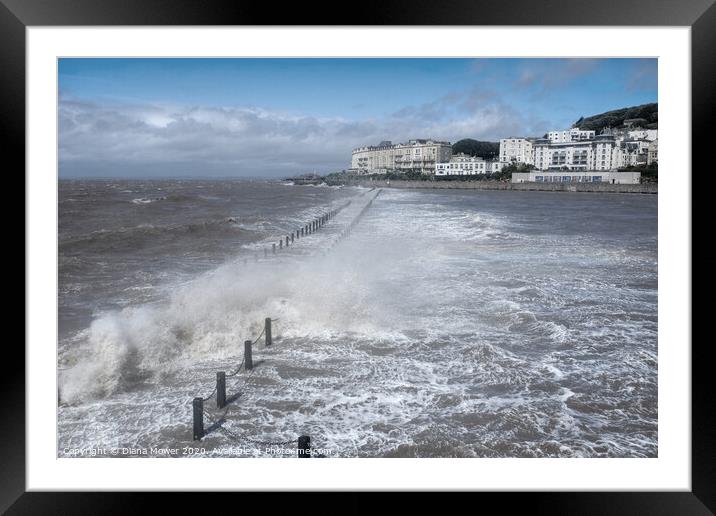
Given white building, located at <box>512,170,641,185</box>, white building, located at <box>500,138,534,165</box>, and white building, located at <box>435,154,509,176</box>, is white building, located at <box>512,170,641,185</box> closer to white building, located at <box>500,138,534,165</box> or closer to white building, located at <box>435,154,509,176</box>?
white building, located at <box>500,138,534,165</box>

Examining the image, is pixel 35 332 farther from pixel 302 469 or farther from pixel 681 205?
pixel 681 205

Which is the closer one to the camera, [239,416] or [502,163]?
[239,416]

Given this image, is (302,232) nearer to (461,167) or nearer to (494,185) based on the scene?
(461,167)

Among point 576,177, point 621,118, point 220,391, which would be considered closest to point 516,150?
point 576,177

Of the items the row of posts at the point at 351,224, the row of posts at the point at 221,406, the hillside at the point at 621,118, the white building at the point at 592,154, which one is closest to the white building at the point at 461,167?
the white building at the point at 592,154

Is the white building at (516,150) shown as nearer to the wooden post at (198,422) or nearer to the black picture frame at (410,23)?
the black picture frame at (410,23)

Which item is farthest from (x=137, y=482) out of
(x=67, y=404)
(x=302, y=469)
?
(x=67, y=404)

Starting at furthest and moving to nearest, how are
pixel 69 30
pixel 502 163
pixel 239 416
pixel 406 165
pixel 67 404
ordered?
pixel 502 163
pixel 406 165
pixel 67 404
pixel 239 416
pixel 69 30
